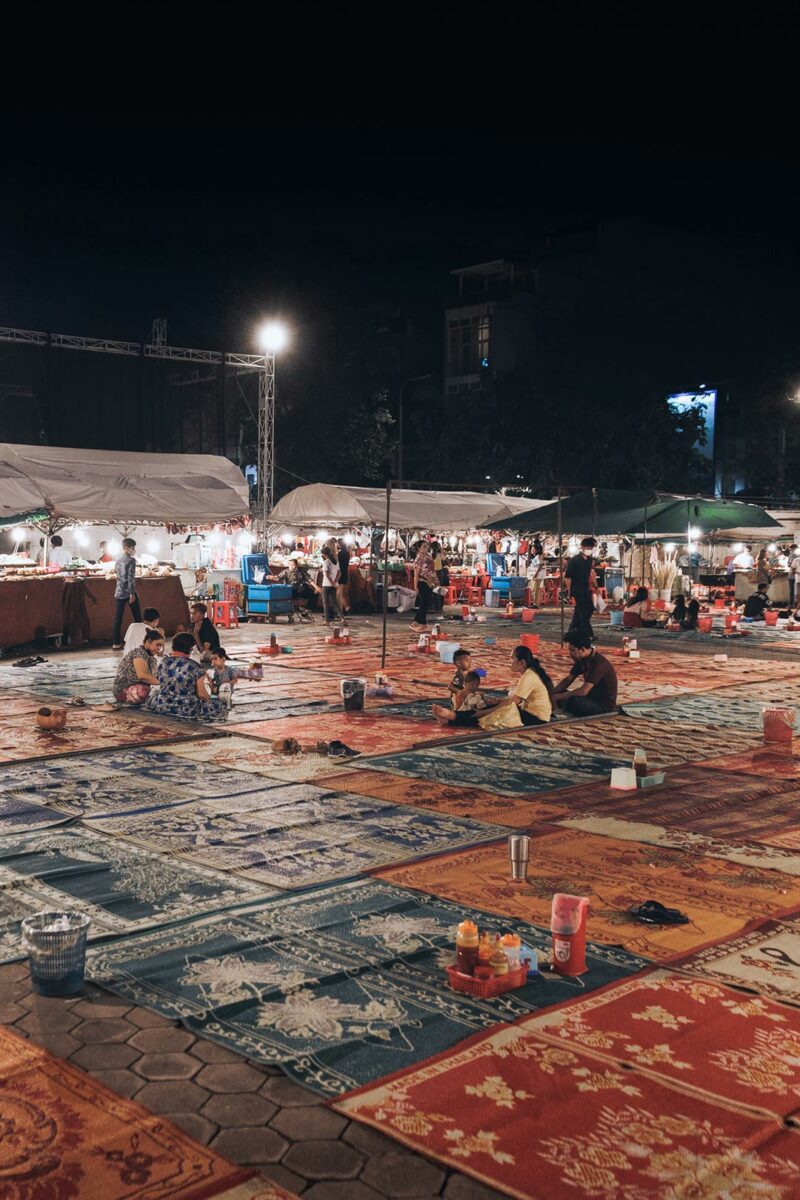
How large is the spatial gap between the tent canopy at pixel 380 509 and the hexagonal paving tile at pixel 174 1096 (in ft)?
71.6

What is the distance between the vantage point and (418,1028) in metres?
4.52

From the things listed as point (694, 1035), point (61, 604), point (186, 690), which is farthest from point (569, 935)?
point (61, 604)

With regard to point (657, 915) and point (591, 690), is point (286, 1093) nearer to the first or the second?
point (657, 915)

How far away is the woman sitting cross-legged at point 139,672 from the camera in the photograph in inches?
488

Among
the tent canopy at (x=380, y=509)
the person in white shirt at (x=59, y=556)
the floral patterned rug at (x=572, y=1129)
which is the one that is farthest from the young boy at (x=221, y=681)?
the tent canopy at (x=380, y=509)

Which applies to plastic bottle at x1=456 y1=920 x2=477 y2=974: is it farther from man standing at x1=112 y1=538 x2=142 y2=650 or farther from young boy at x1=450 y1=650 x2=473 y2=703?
man standing at x1=112 y1=538 x2=142 y2=650

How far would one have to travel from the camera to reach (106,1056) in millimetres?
4281

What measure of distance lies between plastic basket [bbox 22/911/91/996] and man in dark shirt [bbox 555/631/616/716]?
7979 mm

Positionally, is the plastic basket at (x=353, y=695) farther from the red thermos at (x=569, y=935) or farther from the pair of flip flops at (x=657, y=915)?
the red thermos at (x=569, y=935)

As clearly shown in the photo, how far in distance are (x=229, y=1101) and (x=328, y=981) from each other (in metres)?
1.07

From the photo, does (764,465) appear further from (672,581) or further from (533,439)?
(672,581)

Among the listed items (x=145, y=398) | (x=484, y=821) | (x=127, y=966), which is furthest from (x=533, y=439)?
(x=127, y=966)

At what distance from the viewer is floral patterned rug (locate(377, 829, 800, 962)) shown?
570cm

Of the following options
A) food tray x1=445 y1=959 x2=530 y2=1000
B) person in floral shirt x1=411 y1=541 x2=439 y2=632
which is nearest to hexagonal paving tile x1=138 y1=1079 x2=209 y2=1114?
food tray x1=445 y1=959 x2=530 y2=1000
